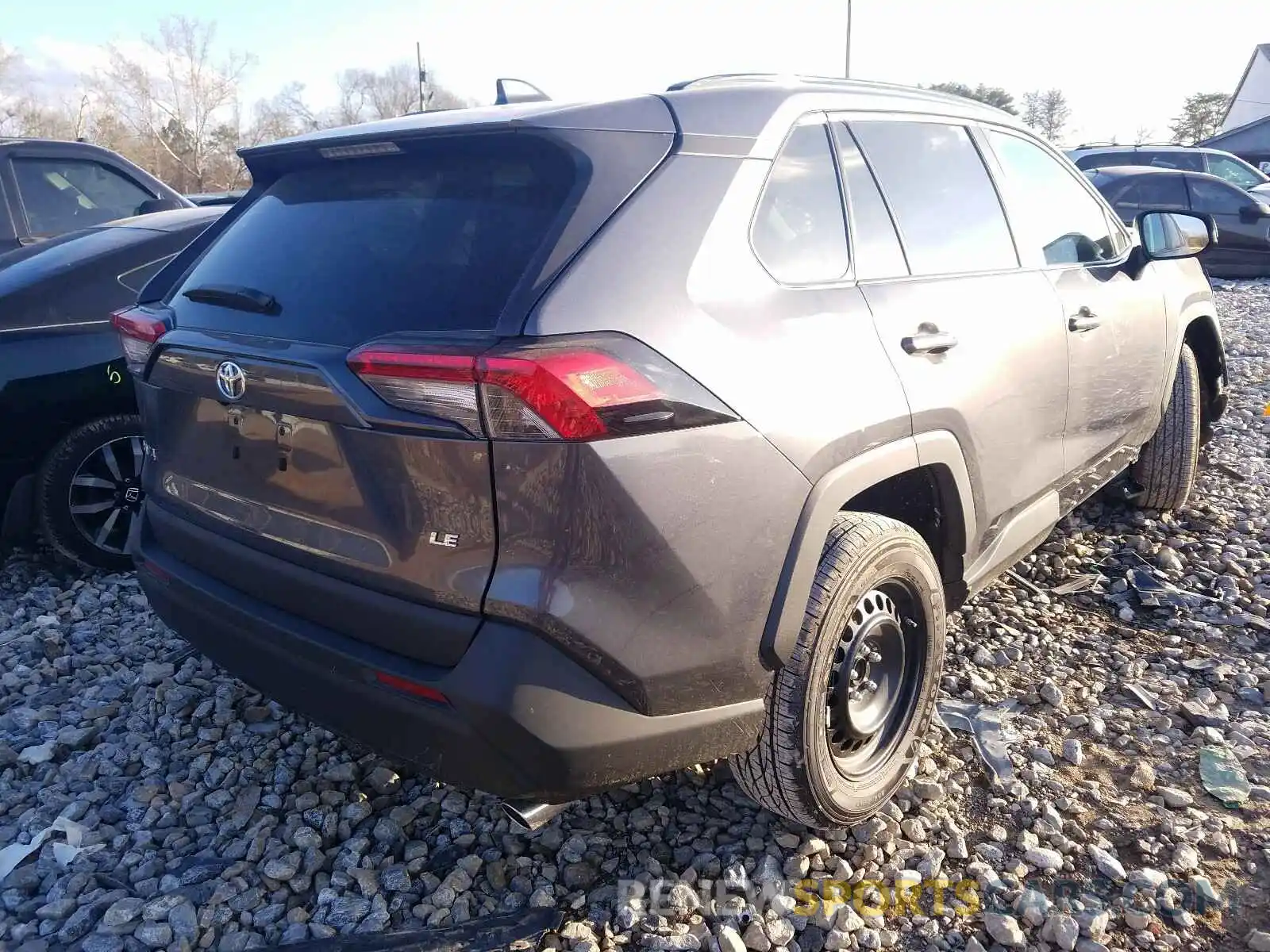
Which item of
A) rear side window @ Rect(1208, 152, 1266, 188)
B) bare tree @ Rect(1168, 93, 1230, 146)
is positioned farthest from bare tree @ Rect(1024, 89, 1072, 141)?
rear side window @ Rect(1208, 152, 1266, 188)

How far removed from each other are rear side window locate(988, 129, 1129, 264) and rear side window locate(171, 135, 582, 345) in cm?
196

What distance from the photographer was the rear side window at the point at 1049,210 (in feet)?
10.6

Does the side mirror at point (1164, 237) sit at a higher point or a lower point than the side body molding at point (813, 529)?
higher

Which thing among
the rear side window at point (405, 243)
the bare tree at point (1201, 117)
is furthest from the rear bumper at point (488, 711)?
the bare tree at point (1201, 117)

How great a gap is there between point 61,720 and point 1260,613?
439 cm

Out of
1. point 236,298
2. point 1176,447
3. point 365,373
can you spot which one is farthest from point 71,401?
point 1176,447

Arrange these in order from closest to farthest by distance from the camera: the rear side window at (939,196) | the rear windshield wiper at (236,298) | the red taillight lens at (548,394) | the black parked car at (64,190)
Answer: the red taillight lens at (548,394) < the rear windshield wiper at (236,298) < the rear side window at (939,196) < the black parked car at (64,190)

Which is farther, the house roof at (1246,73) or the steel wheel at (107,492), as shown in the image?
the house roof at (1246,73)

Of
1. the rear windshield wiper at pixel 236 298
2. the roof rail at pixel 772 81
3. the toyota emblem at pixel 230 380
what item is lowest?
the toyota emblem at pixel 230 380

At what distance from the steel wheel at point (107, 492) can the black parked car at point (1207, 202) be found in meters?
11.7

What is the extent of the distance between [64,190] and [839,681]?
20.1ft

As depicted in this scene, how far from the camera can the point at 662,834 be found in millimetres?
2531

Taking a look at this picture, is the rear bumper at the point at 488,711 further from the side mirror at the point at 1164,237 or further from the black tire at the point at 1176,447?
the black tire at the point at 1176,447

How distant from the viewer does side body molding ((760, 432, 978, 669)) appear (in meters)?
2.06
